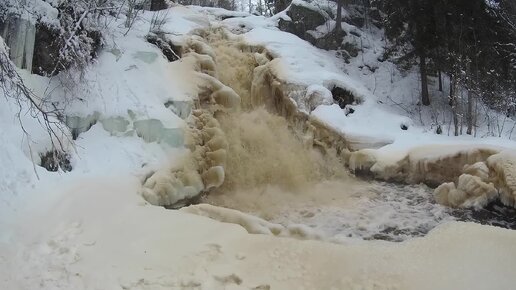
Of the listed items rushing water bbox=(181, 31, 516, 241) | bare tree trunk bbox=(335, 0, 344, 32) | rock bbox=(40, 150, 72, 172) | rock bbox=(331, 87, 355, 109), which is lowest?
rushing water bbox=(181, 31, 516, 241)

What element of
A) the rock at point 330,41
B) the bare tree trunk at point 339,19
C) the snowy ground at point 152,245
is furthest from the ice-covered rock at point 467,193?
the bare tree trunk at point 339,19

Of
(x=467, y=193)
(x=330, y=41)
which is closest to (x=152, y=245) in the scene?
(x=467, y=193)

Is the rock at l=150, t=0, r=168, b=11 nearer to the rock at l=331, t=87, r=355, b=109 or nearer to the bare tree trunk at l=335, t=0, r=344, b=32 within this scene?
the bare tree trunk at l=335, t=0, r=344, b=32

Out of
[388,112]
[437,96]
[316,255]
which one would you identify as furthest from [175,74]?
[437,96]

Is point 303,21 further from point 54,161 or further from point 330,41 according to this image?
point 54,161

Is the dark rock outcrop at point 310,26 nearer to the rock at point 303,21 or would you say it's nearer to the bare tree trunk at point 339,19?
the rock at point 303,21

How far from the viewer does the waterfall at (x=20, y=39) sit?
624 cm

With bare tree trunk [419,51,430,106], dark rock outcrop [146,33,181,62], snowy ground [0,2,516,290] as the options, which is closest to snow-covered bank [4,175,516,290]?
snowy ground [0,2,516,290]

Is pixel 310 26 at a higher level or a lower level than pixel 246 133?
higher

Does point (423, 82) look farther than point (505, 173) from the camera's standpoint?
Yes

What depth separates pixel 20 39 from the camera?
6340 millimetres

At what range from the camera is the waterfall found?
624 centimetres

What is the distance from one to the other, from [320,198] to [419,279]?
3847 mm

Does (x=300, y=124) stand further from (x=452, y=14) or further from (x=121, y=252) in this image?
(x=121, y=252)
